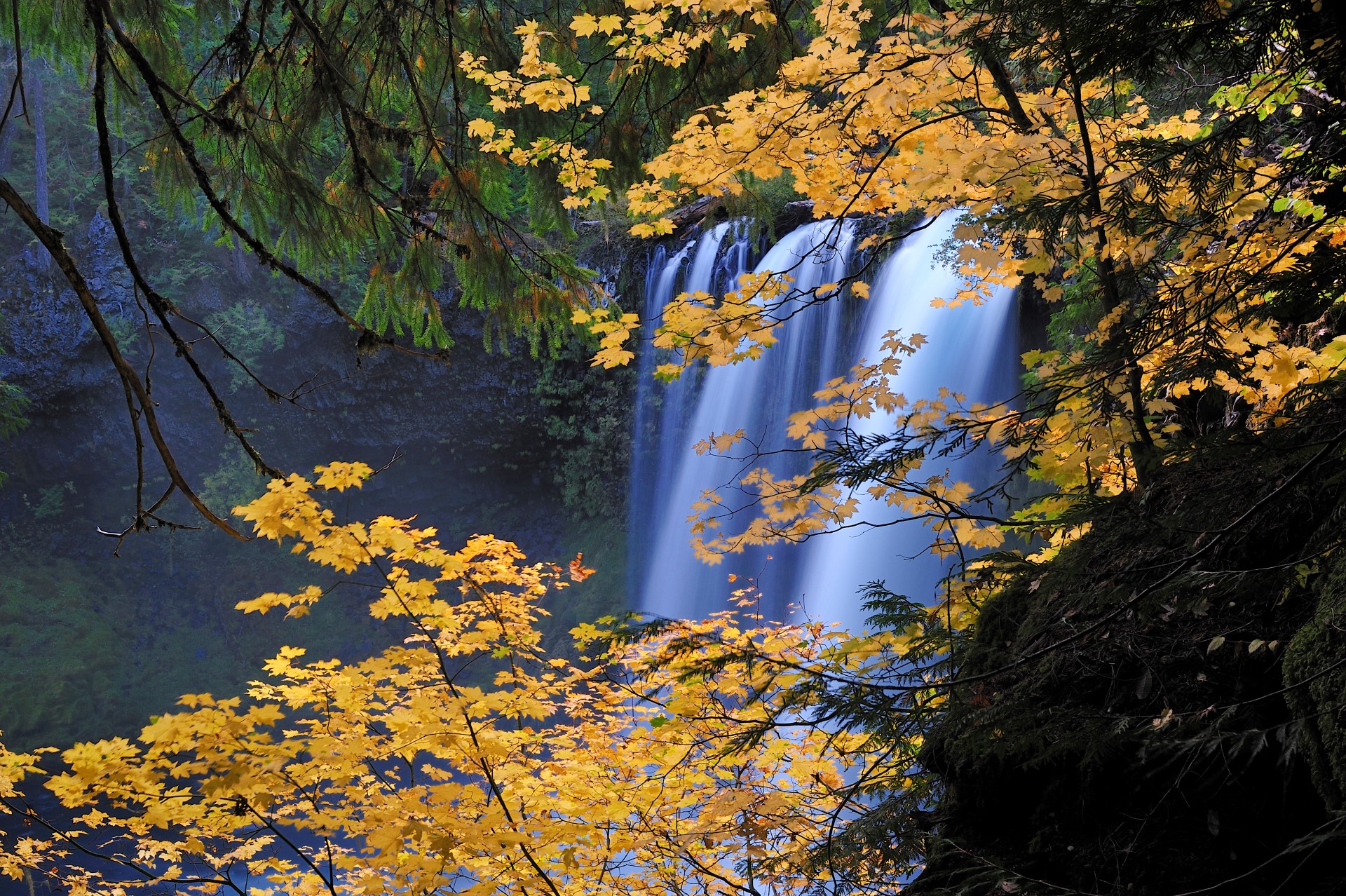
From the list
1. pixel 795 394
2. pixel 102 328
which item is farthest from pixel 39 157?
pixel 102 328

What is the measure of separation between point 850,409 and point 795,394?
770cm

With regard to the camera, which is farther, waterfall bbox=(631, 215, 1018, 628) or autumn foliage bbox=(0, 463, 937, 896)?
waterfall bbox=(631, 215, 1018, 628)

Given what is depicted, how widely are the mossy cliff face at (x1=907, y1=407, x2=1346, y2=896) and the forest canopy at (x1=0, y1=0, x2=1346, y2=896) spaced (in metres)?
0.01

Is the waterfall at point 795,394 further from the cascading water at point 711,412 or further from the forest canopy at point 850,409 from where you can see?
the forest canopy at point 850,409

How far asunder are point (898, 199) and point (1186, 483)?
5.16 feet

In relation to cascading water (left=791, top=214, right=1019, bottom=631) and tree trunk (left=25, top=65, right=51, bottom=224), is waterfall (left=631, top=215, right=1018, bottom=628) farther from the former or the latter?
tree trunk (left=25, top=65, right=51, bottom=224)

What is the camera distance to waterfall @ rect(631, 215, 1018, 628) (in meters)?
8.26

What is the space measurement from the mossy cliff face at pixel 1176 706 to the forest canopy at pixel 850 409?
0.04 feet

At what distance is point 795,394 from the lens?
10.1 metres

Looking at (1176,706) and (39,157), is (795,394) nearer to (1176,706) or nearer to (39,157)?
(1176,706)

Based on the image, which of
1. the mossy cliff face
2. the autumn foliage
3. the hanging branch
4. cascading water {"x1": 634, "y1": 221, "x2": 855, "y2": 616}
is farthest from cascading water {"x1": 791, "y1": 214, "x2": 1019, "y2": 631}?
the hanging branch

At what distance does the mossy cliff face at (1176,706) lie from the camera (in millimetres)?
1266

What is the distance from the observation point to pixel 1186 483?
1.80m

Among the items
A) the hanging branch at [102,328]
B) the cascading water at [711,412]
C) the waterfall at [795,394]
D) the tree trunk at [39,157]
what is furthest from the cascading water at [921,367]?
the tree trunk at [39,157]
